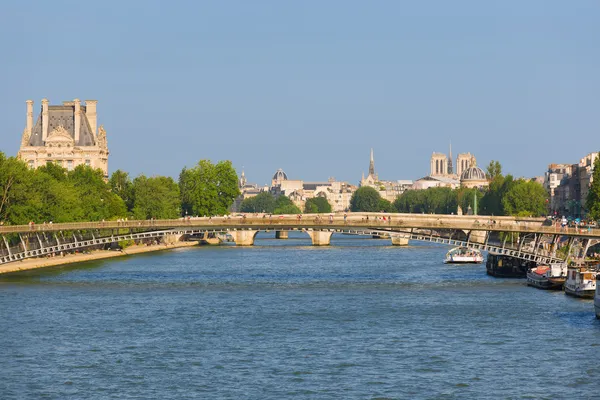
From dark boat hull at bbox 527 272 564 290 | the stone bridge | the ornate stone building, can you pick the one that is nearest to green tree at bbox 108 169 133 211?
the ornate stone building

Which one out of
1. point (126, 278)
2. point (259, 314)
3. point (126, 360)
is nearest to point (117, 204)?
point (126, 278)

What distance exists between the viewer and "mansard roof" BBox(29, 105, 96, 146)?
165000mm

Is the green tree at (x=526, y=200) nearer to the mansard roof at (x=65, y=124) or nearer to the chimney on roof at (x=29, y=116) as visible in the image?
the mansard roof at (x=65, y=124)

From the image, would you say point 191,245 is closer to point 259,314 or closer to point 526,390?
point 259,314

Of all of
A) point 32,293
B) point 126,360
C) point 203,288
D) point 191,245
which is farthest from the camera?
point 191,245

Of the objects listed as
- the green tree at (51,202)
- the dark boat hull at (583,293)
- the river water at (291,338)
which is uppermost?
the green tree at (51,202)

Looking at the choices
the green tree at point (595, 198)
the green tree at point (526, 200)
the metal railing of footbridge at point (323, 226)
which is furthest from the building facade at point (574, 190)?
the metal railing of footbridge at point (323, 226)

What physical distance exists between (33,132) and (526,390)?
128m

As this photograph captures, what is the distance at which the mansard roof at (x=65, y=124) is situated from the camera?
165000 mm

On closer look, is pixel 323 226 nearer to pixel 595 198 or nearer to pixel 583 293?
pixel 583 293

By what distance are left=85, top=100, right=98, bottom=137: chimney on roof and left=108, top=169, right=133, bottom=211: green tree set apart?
12.3 meters

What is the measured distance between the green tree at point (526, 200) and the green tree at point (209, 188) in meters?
34.7

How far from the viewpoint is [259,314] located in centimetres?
6562

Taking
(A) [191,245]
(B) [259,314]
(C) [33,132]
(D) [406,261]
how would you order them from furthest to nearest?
1. (C) [33,132]
2. (A) [191,245]
3. (D) [406,261]
4. (B) [259,314]
